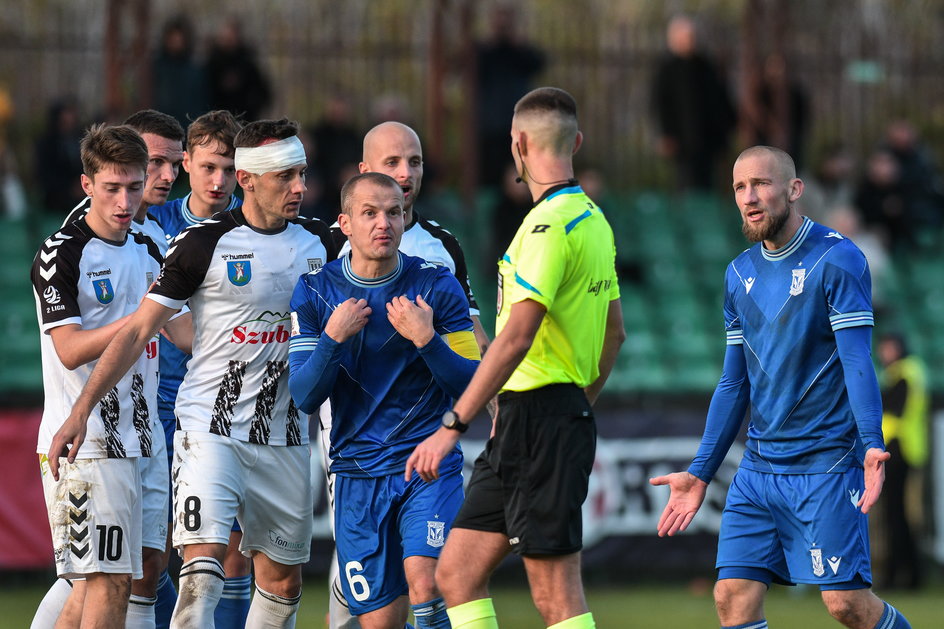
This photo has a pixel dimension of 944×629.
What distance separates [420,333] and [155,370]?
168cm

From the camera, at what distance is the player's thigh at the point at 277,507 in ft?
23.5

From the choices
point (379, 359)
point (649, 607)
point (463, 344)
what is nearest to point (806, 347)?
point (463, 344)

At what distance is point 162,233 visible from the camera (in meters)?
7.93

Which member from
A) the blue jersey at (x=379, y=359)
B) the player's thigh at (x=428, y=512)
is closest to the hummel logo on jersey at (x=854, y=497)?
the player's thigh at (x=428, y=512)

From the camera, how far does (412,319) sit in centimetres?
645

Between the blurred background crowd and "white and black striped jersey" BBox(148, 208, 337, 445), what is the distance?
232 inches

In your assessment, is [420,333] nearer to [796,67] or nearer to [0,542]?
[0,542]

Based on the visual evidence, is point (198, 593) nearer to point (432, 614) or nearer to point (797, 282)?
point (432, 614)

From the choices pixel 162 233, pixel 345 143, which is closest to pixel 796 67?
pixel 345 143

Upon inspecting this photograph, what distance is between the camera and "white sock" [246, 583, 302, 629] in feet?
23.9

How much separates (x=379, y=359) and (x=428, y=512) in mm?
728

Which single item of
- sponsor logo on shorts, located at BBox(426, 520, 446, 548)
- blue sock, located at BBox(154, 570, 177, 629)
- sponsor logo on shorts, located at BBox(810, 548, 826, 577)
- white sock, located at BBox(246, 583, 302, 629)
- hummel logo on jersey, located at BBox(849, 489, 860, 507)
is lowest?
blue sock, located at BBox(154, 570, 177, 629)

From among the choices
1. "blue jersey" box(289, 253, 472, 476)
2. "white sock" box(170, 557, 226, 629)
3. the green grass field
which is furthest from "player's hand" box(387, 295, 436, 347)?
the green grass field

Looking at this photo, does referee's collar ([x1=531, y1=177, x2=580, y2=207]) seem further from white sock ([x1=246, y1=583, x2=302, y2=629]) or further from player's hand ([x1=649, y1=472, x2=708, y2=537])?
white sock ([x1=246, y1=583, x2=302, y2=629])
